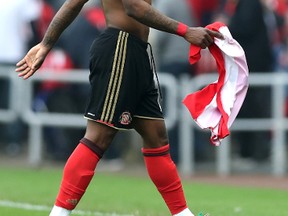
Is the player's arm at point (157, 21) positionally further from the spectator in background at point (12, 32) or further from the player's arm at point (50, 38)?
the spectator in background at point (12, 32)

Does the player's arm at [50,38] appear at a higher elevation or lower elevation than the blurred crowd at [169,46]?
higher

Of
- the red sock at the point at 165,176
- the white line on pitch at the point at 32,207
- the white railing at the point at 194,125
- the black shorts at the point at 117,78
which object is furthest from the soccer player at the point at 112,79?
the white railing at the point at 194,125

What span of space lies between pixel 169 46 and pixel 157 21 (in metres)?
7.17

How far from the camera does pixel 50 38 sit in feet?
24.2

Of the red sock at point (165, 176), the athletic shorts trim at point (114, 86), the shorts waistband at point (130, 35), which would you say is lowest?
the red sock at point (165, 176)

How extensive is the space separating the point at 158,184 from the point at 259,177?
20.1 ft

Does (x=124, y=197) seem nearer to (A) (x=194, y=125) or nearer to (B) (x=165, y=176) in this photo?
(A) (x=194, y=125)

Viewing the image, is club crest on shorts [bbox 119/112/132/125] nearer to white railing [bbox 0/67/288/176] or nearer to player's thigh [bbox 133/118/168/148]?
player's thigh [bbox 133/118/168/148]

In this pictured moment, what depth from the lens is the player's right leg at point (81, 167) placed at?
712cm

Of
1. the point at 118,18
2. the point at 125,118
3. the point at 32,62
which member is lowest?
the point at 125,118

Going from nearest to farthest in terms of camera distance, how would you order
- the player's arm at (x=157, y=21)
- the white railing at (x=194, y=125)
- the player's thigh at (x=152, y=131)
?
the player's arm at (x=157, y=21), the player's thigh at (x=152, y=131), the white railing at (x=194, y=125)

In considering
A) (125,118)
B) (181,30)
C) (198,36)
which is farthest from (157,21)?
(125,118)

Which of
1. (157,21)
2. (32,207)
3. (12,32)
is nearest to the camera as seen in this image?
(157,21)

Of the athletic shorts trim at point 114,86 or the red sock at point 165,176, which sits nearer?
the athletic shorts trim at point 114,86
